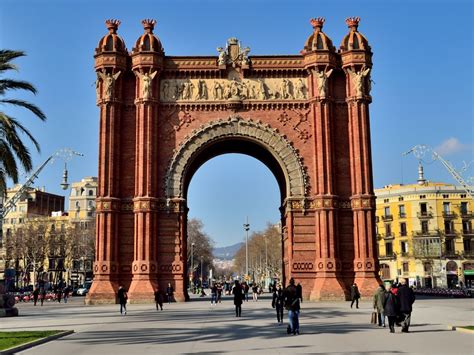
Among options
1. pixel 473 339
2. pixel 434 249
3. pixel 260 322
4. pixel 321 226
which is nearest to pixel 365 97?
pixel 321 226

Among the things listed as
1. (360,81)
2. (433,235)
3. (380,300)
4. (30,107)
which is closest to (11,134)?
(30,107)

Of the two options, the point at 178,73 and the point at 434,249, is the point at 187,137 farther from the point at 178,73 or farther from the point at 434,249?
the point at 434,249

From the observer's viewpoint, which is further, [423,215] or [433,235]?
[423,215]

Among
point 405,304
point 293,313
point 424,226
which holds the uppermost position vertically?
point 424,226

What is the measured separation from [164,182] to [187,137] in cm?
351

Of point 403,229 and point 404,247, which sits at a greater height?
point 403,229

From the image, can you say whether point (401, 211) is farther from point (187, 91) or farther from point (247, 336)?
point (247, 336)

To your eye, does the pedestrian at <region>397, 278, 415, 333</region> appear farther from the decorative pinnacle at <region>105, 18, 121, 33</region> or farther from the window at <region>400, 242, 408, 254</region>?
the window at <region>400, 242, 408, 254</region>

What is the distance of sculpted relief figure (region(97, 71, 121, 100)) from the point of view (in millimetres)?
38500

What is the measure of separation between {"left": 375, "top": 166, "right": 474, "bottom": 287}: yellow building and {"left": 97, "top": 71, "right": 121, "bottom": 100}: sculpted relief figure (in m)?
55.4

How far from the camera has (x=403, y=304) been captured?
1869 cm

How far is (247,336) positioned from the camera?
17.8 metres

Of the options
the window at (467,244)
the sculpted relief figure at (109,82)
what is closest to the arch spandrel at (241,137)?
the sculpted relief figure at (109,82)

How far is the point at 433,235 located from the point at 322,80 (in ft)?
159
